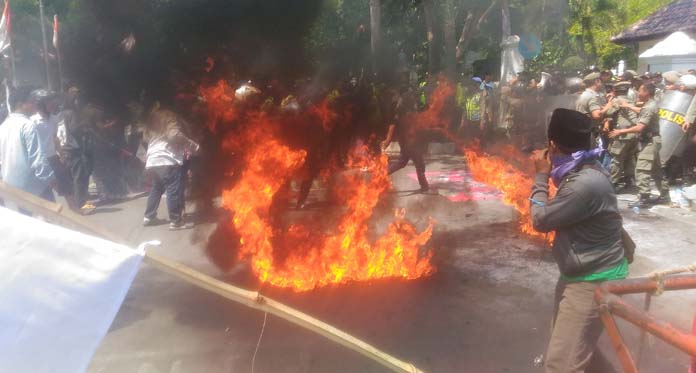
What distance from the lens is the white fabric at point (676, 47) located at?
15180 mm

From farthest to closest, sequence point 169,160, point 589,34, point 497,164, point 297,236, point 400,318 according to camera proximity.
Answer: point 589,34
point 497,164
point 169,160
point 297,236
point 400,318

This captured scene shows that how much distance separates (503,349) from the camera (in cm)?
392

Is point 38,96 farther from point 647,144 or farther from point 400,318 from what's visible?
point 647,144

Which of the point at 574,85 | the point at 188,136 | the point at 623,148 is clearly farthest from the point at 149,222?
the point at 574,85

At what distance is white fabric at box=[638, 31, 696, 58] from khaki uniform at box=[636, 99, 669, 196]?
346 inches

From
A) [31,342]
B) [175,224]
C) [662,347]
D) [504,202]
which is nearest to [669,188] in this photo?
[504,202]

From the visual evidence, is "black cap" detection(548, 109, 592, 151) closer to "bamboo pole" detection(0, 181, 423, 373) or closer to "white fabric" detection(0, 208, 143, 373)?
"bamboo pole" detection(0, 181, 423, 373)

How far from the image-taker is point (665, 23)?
63.7 feet

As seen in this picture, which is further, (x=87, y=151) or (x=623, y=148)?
(x=87, y=151)

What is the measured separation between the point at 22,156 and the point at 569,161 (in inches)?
205

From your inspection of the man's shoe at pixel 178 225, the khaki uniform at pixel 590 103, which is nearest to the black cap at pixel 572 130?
the man's shoe at pixel 178 225

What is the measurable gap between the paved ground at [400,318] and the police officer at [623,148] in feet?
7.85

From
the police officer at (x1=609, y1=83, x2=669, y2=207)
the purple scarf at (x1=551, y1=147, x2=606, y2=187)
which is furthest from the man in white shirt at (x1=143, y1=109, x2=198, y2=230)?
the police officer at (x1=609, y1=83, x2=669, y2=207)

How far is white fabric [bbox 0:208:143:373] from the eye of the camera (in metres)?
1.60
